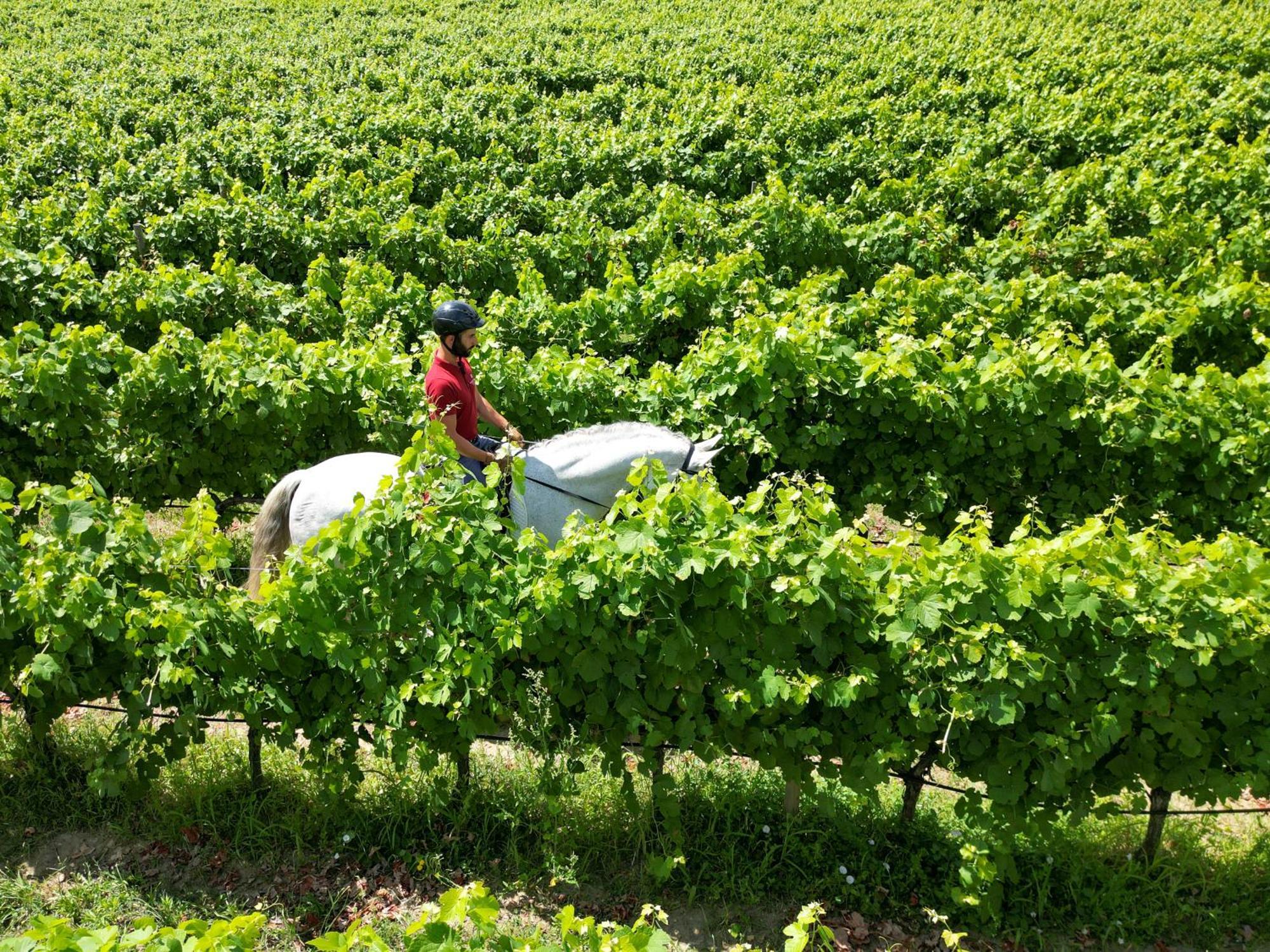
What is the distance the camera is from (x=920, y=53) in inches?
869

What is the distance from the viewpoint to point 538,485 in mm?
5922

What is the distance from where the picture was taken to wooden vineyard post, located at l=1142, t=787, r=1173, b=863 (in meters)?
4.73

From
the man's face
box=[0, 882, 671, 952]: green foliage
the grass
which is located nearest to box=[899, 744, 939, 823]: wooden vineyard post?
the grass

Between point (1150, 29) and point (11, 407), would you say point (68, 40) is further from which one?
point (1150, 29)

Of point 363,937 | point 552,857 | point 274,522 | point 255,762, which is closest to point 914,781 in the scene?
point 552,857

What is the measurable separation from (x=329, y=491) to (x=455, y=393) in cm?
101

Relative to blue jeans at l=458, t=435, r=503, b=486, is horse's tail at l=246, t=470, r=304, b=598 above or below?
below

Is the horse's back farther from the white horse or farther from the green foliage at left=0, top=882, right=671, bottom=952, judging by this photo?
the green foliage at left=0, top=882, right=671, bottom=952

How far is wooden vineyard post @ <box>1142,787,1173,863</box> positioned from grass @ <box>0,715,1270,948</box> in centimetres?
8

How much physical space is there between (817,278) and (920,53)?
1627 cm

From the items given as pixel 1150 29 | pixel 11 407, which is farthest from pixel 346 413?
pixel 1150 29

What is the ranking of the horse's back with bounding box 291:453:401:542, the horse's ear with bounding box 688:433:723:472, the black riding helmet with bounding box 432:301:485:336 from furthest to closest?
the black riding helmet with bounding box 432:301:485:336 < the horse's back with bounding box 291:453:401:542 < the horse's ear with bounding box 688:433:723:472

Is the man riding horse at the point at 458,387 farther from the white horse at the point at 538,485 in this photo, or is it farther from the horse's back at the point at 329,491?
the horse's back at the point at 329,491

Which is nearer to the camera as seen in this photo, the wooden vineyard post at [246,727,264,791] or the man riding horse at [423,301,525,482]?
the wooden vineyard post at [246,727,264,791]
